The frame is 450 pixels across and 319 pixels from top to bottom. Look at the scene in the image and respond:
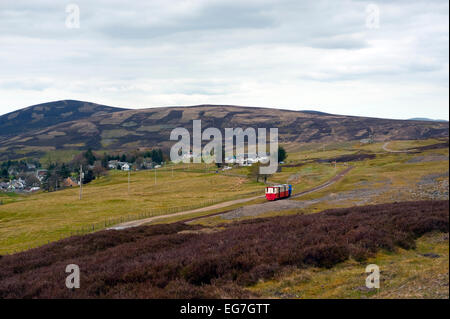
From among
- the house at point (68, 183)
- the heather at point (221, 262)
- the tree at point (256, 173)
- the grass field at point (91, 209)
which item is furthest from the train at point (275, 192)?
the house at point (68, 183)

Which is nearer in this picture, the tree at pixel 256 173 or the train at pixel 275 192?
the train at pixel 275 192

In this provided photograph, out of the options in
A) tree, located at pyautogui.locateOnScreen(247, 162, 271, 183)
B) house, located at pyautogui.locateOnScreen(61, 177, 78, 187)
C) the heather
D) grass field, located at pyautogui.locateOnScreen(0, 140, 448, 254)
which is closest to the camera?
the heather

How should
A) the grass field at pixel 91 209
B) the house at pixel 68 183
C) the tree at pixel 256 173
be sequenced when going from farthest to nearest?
the house at pixel 68 183
the tree at pixel 256 173
the grass field at pixel 91 209

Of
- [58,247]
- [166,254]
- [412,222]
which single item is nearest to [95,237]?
[58,247]

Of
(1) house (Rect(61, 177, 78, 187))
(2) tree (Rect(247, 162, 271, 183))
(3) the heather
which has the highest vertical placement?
(3) the heather

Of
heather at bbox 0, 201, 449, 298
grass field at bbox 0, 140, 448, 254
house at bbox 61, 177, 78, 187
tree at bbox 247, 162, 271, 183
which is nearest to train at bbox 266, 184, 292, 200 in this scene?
grass field at bbox 0, 140, 448, 254

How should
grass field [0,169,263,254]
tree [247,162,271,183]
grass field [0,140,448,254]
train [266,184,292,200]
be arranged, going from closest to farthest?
grass field [0,140,448,254]
grass field [0,169,263,254]
train [266,184,292,200]
tree [247,162,271,183]

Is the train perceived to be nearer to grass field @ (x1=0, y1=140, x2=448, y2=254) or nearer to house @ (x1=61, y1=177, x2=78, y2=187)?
grass field @ (x1=0, y1=140, x2=448, y2=254)

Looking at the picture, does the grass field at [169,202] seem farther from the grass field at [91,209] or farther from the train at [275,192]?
the train at [275,192]

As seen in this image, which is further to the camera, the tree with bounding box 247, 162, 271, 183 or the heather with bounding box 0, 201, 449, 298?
the tree with bounding box 247, 162, 271, 183

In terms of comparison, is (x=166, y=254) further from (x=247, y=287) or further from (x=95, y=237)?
(x=95, y=237)

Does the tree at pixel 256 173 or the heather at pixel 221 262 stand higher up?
the heather at pixel 221 262

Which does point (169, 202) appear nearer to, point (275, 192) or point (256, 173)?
point (275, 192)

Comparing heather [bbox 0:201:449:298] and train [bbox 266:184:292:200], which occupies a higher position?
heather [bbox 0:201:449:298]
